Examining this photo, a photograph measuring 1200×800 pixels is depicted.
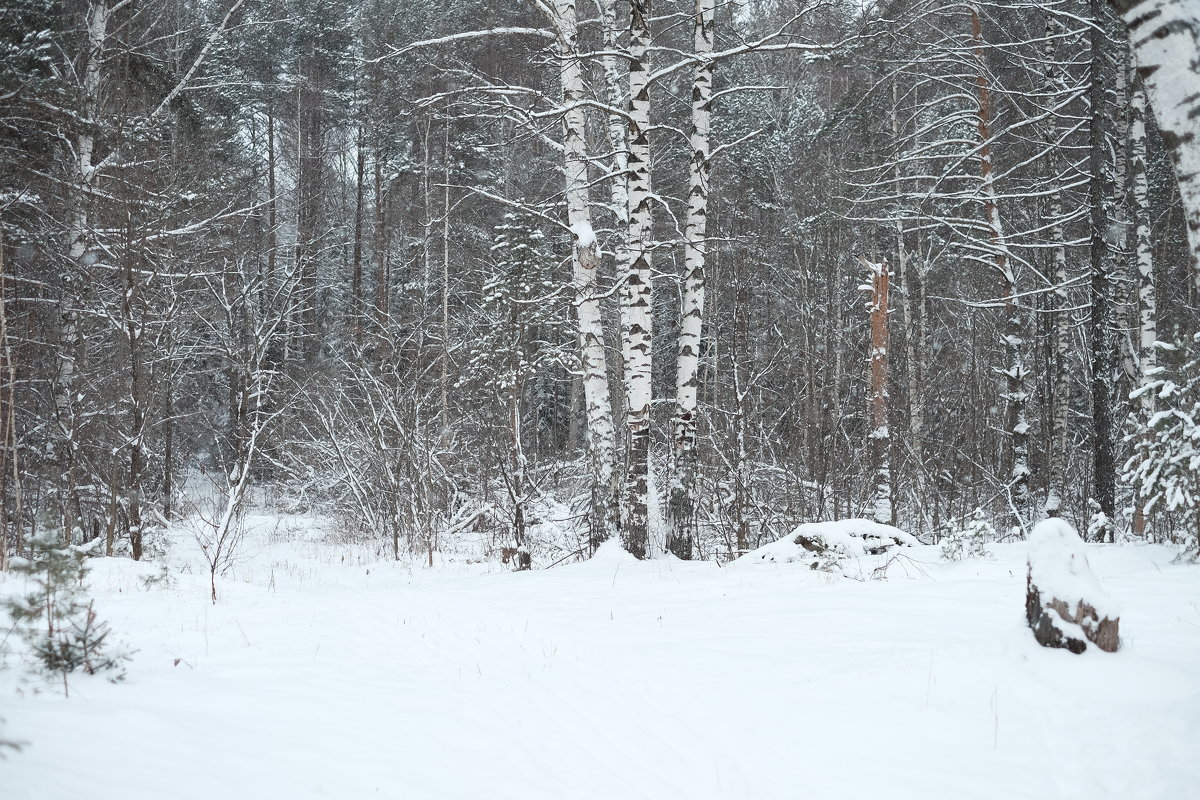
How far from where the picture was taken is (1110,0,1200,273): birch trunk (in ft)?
9.99

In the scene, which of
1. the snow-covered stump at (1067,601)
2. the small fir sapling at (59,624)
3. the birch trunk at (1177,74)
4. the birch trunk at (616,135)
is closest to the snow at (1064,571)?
the snow-covered stump at (1067,601)

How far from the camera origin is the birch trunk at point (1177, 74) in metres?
3.04

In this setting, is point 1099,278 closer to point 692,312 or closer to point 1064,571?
point 692,312

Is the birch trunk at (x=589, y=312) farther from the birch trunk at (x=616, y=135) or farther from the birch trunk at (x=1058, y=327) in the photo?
the birch trunk at (x=1058, y=327)

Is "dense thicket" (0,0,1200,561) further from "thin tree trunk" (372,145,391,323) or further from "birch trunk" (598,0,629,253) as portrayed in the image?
"thin tree trunk" (372,145,391,323)

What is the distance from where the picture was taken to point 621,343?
12.8 m

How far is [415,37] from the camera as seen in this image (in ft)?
60.7

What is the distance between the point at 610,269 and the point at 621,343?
5.40 metres

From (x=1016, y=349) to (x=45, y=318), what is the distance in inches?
620

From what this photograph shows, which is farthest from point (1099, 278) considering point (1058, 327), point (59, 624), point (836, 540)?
point (59, 624)

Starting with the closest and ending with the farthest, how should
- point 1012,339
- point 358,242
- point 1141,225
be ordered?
point 1141,225 < point 1012,339 < point 358,242

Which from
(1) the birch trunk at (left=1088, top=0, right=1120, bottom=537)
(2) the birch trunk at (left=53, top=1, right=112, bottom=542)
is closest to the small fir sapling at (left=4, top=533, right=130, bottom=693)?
(2) the birch trunk at (left=53, top=1, right=112, bottom=542)

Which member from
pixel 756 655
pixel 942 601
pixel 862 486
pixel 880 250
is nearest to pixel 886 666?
pixel 756 655

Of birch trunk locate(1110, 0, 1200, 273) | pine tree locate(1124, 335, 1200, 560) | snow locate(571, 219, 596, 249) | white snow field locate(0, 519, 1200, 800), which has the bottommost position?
white snow field locate(0, 519, 1200, 800)
